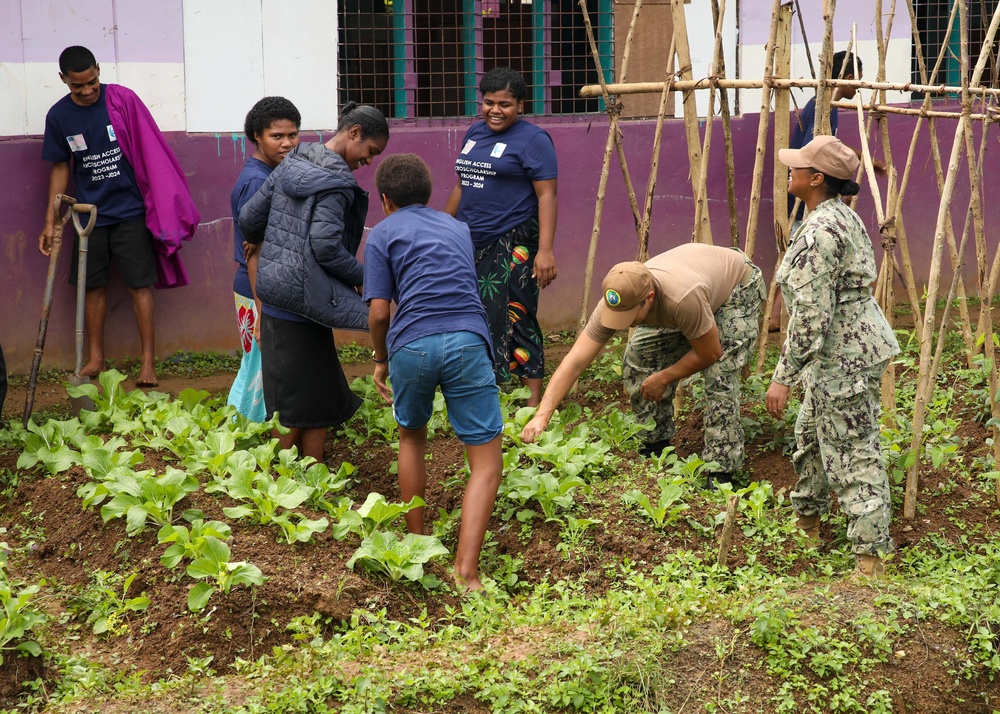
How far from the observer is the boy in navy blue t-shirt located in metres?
6.44

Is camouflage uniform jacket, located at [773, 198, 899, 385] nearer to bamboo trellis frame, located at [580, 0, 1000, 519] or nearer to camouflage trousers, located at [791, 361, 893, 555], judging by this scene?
camouflage trousers, located at [791, 361, 893, 555]

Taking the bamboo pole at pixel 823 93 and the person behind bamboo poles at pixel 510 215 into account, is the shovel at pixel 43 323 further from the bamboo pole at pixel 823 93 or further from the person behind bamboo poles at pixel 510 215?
the bamboo pole at pixel 823 93

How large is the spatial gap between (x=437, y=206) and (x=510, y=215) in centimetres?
184

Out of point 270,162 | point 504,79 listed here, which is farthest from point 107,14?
point 504,79

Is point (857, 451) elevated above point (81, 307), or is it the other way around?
point (81, 307)

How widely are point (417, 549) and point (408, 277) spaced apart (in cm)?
104

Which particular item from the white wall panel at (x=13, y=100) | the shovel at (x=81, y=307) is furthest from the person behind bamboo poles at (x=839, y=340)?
the white wall panel at (x=13, y=100)

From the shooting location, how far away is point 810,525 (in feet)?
15.5

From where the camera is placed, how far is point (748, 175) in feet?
26.9

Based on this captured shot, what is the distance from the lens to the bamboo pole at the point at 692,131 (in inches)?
228

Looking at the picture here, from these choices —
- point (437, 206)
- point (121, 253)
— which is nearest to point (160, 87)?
point (121, 253)

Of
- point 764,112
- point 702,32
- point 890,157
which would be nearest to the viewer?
point 890,157

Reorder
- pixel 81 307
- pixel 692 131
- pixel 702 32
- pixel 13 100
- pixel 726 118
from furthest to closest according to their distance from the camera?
1. pixel 702 32
2. pixel 13 100
3. pixel 692 131
4. pixel 726 118
5. pixel 81 307

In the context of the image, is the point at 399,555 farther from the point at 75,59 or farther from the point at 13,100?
the point at 13,100
